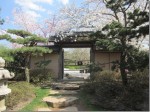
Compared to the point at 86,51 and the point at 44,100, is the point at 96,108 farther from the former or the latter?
the point at 86,51

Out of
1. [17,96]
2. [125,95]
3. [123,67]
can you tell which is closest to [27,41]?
[17,96]

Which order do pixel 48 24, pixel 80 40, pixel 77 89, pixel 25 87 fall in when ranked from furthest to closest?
pixel 48 24, pixel 80 40, pixel 77 89, pixel 25 87

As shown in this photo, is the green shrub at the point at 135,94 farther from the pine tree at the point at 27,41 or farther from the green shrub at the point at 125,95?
the pine tree at the point at 27,41

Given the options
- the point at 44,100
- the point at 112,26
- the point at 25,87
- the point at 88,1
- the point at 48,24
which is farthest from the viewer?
the point at 48,24

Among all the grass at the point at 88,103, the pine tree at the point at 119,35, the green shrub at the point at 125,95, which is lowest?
the grass at the point at 88,103

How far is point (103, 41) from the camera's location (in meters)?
5.95

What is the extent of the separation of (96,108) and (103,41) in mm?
1688

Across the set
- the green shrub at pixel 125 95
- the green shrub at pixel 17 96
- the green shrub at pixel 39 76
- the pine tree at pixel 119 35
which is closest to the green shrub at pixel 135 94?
the green shrub at pixel 125 95

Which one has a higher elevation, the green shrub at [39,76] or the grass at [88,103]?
the green shrub at [39,76]

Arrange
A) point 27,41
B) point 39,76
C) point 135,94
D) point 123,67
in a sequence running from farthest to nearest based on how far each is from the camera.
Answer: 1. point 39,76
2. point 27,41
3. point 123,67
4. point 135,94

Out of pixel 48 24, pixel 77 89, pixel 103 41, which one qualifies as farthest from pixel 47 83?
pixel 48 24

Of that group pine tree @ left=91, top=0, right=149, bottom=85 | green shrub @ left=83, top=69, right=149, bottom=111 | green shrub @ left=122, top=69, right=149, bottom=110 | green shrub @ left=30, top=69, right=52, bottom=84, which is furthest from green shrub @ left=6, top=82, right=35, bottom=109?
green shrub @ left=122, top=69, right=149, bottom=110

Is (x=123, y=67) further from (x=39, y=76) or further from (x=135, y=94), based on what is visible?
(x=39, y=76)

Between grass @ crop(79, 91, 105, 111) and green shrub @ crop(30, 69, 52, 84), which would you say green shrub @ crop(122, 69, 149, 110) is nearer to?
grass @ crop(79, 91, 105, 111)
